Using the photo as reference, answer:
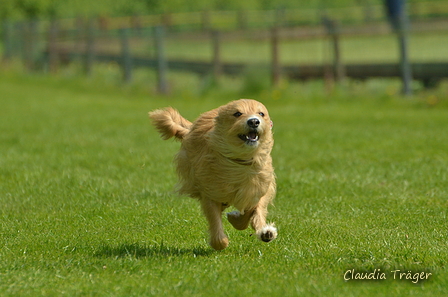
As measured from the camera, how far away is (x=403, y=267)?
5.33 meters

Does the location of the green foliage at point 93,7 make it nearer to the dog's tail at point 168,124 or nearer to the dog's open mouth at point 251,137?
the dog's tail at point 168,124

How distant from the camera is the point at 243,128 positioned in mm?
5590

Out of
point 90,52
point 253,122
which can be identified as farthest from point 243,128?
point 90,52

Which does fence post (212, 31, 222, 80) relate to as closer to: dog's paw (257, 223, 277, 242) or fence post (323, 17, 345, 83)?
fence post (323, 17, 345, 83)

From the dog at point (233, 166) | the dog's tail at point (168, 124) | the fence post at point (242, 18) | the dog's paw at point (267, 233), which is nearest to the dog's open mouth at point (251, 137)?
the dog at point (233, 166)

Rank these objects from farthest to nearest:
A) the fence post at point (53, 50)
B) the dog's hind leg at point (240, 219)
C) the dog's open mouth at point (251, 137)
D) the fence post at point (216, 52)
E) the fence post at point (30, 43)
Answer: the fence post at point (30, 43), the fence post at point (53, 50), the fence post at point (216, 52), the dog's hind leg at point (240, 219), the dog's open mouth at point (251, 137)

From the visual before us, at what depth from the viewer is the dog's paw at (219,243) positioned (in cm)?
591

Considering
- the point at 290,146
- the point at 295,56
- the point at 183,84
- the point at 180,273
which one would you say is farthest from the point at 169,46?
the point at 180,273

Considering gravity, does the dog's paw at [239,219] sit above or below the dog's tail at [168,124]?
below

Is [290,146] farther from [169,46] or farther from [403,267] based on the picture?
[169,46]

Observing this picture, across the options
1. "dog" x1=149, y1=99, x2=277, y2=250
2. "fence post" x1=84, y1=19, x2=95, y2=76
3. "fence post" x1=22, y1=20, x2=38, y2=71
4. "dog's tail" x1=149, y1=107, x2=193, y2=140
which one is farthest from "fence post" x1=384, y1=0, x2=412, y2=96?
"fence post" x1=22, y1=20, x2=38, y2=71

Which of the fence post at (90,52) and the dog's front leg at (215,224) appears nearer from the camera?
the dog's front leg at (215,224)

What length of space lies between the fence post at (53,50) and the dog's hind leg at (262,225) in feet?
83.9

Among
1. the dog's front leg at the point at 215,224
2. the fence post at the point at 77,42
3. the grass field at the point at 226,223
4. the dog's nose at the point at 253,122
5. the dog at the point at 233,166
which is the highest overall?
the dog's nose at the point at 253,122
